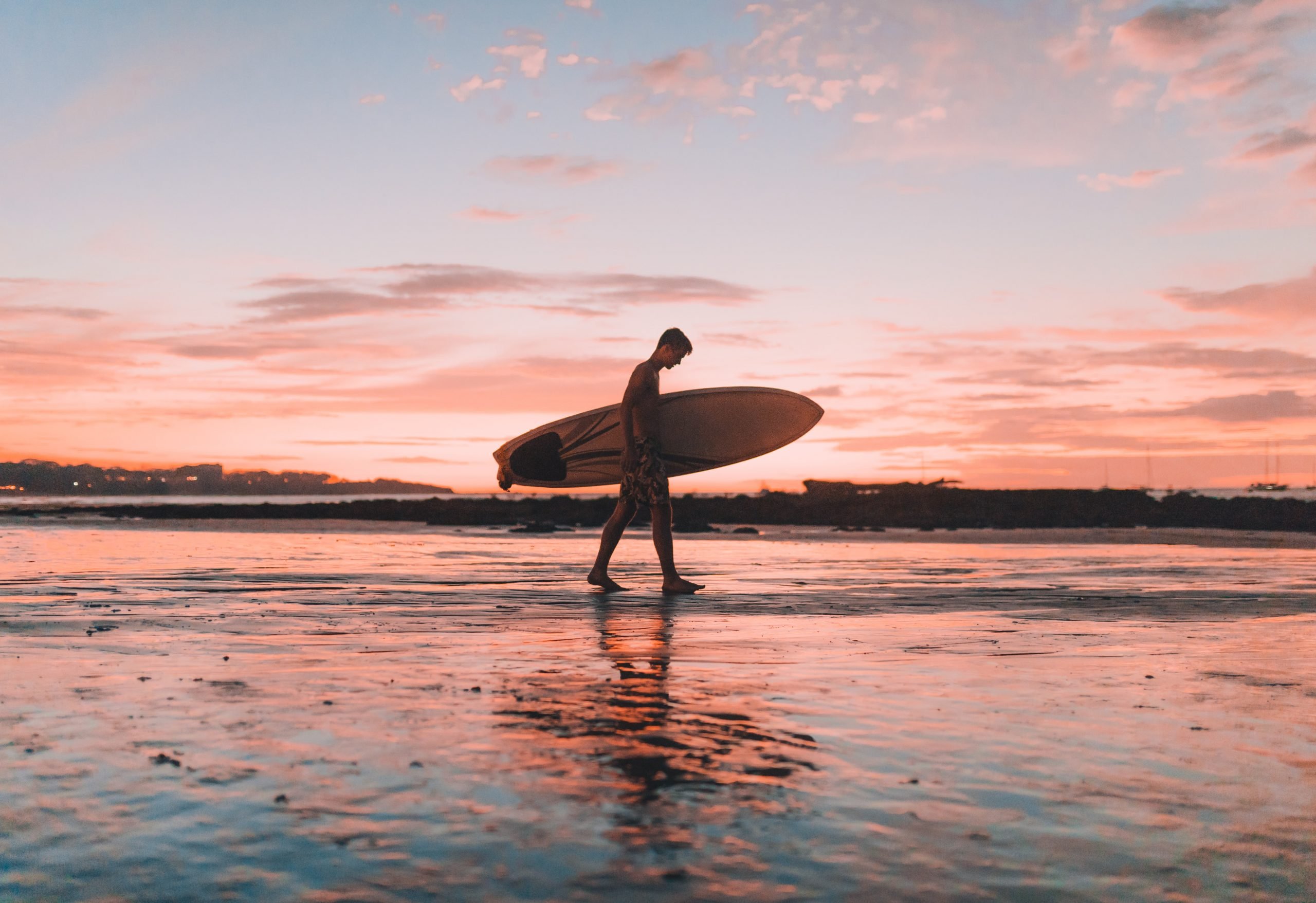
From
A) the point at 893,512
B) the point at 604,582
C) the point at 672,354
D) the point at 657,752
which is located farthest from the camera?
the point at 893,512

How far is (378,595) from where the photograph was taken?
9688 mm

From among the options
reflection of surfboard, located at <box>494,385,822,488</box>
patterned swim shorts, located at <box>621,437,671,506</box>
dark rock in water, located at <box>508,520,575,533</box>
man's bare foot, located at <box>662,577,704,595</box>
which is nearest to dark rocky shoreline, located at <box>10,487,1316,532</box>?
dark rock in water, located at <box>508,520,575,533</box>

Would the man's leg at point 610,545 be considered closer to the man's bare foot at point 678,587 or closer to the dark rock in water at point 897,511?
the man's bare foot at point 678,587

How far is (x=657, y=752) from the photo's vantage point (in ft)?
12.2

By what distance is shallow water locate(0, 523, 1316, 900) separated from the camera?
2619 millimetres

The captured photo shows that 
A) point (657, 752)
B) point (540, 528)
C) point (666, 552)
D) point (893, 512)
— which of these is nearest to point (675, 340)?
point (666, 552)

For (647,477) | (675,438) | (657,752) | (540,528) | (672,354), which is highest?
(672,354)

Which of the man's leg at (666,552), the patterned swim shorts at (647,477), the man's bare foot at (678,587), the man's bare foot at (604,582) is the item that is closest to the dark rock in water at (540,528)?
the man's bare foot at (604,582)

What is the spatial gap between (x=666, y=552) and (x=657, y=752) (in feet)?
19.8

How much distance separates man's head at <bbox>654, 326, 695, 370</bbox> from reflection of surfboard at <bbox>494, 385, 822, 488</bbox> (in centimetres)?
314

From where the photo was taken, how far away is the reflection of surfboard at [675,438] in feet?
43.8

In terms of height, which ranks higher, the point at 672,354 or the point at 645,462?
the point at 672,354

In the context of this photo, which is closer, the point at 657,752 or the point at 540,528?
the point at 657,752

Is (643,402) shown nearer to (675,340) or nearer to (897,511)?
(675,340)
